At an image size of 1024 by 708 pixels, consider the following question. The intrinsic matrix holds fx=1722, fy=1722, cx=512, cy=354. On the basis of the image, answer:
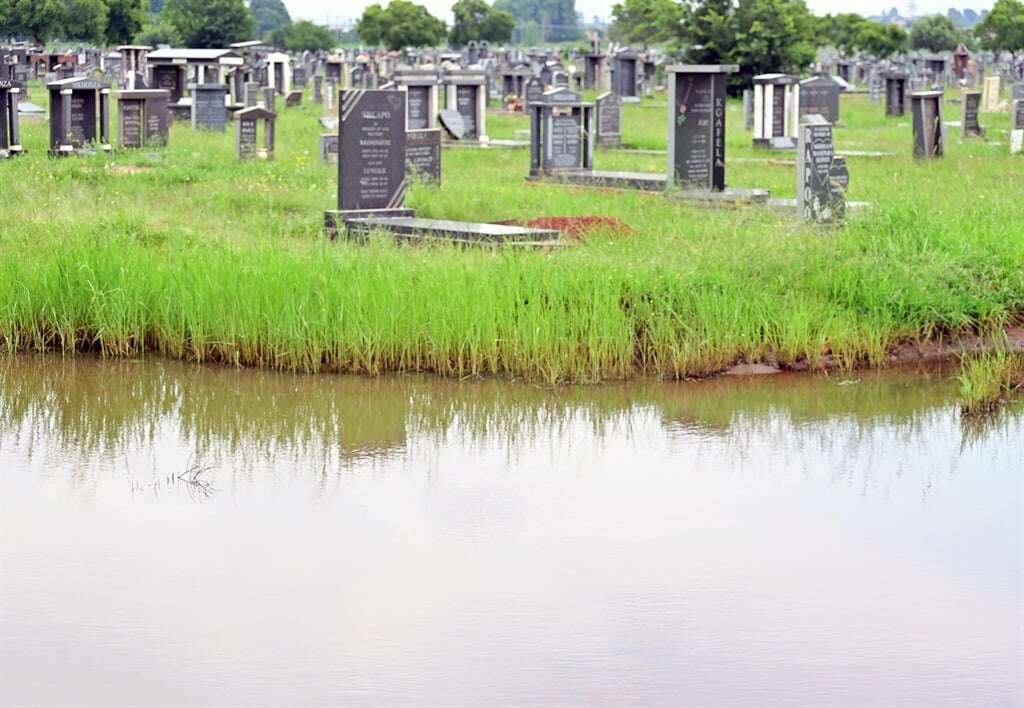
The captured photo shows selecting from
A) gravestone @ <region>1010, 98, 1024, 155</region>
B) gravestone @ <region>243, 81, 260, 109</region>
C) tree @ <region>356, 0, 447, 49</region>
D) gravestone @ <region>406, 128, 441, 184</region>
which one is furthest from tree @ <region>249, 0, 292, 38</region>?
gravestone @ <region>406, 128, 441, 184</region>

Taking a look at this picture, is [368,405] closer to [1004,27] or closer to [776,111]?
[776,111]

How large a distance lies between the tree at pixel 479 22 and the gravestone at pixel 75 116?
56.5 metres

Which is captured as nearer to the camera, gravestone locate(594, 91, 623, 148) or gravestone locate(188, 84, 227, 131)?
gravestone locate(594, 91, 623, 148)

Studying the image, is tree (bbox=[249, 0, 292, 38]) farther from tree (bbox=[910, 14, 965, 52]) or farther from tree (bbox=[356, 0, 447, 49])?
tree (bbox=[910, 14, 965, 52])

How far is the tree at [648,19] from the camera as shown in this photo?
122 ft

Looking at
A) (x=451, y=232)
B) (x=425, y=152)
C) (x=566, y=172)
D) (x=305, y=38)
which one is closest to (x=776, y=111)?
(x=566, y=172)

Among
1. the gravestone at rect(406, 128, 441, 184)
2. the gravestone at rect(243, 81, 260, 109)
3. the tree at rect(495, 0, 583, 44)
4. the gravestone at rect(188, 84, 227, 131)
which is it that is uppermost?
the tree at rect(495, 0, 583, 44)

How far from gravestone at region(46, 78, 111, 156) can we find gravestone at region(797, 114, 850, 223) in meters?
10.8

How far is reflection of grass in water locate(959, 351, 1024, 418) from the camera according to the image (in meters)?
10.1

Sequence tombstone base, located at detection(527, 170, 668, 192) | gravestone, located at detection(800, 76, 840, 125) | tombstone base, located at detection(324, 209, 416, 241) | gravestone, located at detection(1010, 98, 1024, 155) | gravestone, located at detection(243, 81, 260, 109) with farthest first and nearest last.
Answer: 1. gravestone, located at detection(243, 81, 260, 109)
2. gravestone, located at detection(800, 76, 840, 125)
3. gravestone, located at detection(1010, 98, 1024, 155)
4. tombstone base, located at detection(527, 170, 668, 192)
5. tombstone base, located at detection(324, 209, 416, 241)

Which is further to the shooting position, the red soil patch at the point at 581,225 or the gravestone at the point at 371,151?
the gravestone at the point at 371,151

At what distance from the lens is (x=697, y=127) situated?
1880 centimetres

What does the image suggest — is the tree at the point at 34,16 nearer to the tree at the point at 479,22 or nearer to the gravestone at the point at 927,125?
the tree at the point at 479,22

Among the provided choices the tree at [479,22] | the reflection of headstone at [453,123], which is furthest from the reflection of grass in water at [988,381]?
the tree at [479,22]
